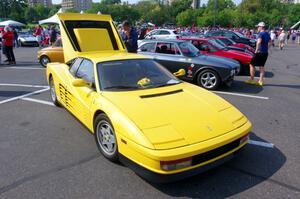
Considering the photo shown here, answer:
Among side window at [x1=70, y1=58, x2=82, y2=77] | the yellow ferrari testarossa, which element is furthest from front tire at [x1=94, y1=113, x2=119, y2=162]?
side window at [x1=70, y1=58, x2=82, y2=77]

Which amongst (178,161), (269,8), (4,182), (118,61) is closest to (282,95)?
(118,61)

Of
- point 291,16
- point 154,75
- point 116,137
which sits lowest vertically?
point 116,137

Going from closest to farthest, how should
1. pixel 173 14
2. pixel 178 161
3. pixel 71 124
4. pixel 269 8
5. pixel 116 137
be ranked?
pixel 178 161
pixel 116 137
pixel 71 124
pixel 269 8
pixel 173 14

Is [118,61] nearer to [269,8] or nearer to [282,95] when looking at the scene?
[282,95]

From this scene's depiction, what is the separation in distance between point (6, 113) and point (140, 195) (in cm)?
404

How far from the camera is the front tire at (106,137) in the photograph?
129 inches

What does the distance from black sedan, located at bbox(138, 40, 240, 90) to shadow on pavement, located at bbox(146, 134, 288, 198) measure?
3827 mm

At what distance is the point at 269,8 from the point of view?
81.1m

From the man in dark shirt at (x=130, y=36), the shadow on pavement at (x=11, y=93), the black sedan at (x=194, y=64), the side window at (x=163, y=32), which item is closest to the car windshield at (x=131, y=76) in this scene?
the black sedan at (x=194, y=64)

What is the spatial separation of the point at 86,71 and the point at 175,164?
2388 mm

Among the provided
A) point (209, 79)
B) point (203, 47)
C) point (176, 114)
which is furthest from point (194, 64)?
point (176, 114)

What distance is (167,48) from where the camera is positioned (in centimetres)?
793

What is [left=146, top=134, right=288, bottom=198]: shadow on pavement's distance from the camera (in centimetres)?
280

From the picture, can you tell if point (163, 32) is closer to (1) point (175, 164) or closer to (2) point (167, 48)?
(2) point (167, 48)
